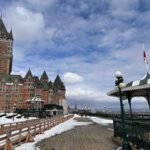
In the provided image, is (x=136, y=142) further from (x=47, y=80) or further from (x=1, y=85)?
(x=47, y=80)

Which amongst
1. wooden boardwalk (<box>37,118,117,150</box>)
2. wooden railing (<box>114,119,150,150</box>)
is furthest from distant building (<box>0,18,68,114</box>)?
wooden railing (<box>114,119,150,150</box>)

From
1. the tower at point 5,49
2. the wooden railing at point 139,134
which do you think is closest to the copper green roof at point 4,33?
the tower at point 5,49

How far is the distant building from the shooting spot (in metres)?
137

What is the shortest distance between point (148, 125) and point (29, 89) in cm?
13467

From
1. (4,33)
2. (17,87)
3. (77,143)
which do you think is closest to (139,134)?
(77,143)

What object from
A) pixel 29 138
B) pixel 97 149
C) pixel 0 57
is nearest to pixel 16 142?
pixel 29 138

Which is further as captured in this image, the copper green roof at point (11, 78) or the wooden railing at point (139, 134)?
the copper green roof at point (11, 78)

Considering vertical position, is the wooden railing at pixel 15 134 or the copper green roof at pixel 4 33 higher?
the copper green roof at pixel 4 33

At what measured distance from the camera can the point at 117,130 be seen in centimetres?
1655

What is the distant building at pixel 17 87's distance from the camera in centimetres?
13688

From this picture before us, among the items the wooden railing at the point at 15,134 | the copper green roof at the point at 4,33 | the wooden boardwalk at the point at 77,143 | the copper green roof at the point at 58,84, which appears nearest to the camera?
the wooden railing at the point at 15,134

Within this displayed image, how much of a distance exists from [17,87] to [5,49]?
108ft

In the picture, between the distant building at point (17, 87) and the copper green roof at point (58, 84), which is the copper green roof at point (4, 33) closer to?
the distant building at point (17, 87)

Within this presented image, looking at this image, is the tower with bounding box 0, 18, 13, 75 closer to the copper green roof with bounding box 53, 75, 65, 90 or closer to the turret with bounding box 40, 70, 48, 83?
the turret with bounding box 40, 70, 48, 83
